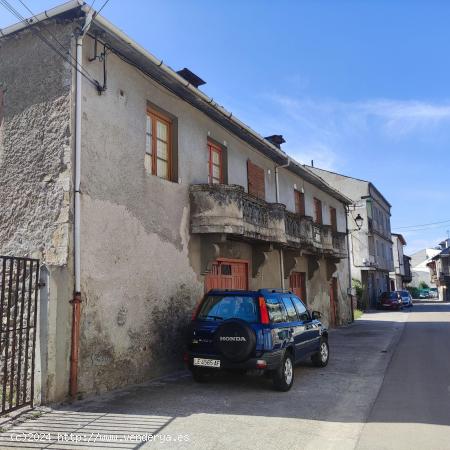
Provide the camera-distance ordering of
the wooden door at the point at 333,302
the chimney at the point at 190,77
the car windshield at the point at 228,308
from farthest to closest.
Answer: the wooden door at the point at 333,302, the chimney at the point at 190,77, the car windshield at the point at 228,308

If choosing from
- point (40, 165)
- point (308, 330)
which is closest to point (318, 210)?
point (308, 330)

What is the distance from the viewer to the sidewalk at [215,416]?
16.9ft

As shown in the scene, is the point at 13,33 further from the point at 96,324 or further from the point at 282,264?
the point at 282,264

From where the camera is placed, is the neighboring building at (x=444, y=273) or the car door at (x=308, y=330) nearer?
the car door at (x=308, y=330)

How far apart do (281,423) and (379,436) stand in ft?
3.97

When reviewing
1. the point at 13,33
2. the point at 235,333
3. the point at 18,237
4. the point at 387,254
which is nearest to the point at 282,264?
the point at 235,333

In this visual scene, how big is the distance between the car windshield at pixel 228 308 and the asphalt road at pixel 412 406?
240cm

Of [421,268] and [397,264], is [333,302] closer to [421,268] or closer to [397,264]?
[397,264]

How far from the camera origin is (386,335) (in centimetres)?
1698

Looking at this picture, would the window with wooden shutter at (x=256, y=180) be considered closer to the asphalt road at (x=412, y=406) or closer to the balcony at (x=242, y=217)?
the balcony at (x=242, y=217)

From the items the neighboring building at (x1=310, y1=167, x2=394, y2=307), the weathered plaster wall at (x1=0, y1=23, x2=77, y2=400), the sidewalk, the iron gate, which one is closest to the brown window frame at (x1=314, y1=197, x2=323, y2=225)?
the sidewalk

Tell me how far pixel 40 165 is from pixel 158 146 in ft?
9.52

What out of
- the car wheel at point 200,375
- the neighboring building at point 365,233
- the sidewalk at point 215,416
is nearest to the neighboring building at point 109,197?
the sidewalk at point 215,416

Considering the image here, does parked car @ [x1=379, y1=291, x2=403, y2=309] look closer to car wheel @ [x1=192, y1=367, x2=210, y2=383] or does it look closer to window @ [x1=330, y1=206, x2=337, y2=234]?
window @ [x1=330, y1=206, x2=337, y2=234]
